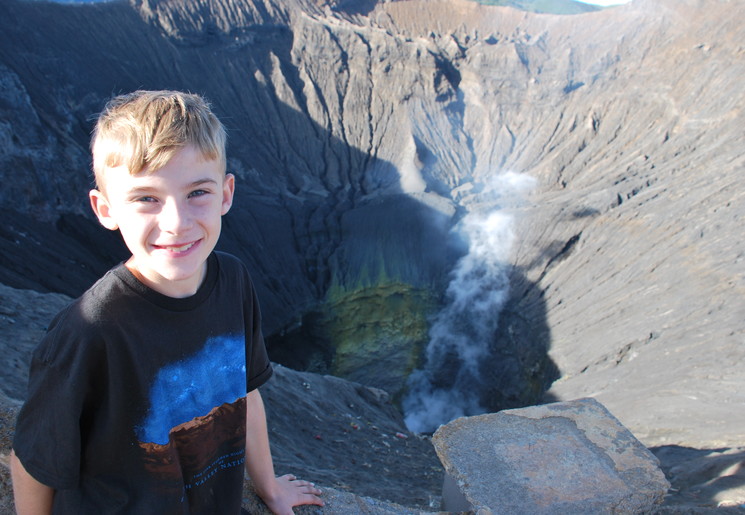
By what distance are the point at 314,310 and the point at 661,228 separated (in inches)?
535

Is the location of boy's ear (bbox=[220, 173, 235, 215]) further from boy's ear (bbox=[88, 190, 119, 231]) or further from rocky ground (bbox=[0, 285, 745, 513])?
rocky ground (bbox=[0, 285, 745, 513])

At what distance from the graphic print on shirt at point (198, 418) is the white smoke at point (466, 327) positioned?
1780cm

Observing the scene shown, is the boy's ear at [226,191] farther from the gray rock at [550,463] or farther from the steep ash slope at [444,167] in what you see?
the steep ash slope at [444,167]

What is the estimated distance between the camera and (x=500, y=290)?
2252 cm

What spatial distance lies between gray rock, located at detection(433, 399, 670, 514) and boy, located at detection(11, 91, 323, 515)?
6.90 ft

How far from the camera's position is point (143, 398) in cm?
191

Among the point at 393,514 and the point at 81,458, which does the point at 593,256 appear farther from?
the point at 81,458

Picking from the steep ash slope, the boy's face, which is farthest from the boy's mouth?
the steep ash slope

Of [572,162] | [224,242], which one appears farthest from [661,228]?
[224,242]

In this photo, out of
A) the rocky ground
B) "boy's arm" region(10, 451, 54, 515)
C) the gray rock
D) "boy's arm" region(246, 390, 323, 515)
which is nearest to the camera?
"boy's arm" region(10, 451, 54, 515)

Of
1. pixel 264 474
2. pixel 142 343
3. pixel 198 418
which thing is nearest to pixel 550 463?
pixel 264 474

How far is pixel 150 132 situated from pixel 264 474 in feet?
5.69

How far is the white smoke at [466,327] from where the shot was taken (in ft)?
66.9

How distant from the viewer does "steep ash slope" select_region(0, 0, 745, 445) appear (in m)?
15.5
